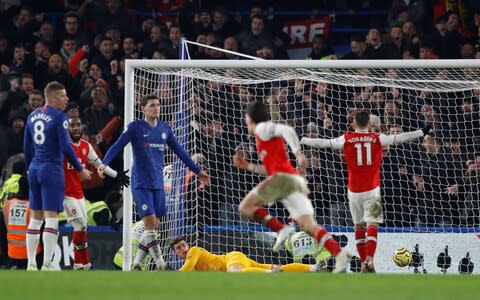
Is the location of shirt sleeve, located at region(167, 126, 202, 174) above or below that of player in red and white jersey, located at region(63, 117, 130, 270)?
above

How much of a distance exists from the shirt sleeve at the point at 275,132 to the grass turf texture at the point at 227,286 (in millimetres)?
1218

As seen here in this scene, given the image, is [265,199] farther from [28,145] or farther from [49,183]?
[28,145]

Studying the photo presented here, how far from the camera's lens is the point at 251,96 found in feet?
54.2

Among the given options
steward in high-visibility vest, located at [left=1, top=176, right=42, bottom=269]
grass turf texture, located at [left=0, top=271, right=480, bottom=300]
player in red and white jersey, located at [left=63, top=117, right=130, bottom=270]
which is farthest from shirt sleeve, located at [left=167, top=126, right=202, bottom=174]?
steward in high-visibility vest, located at [left=1, top=176, right=42, bottom=269]

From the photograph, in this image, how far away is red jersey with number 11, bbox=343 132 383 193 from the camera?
13.9 m

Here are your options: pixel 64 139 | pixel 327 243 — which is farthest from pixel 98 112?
pixel 327 243

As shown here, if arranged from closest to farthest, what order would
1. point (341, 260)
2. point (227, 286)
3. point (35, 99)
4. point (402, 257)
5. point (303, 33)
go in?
point (227, 286) < point (341, 260) < point (402, 257) < point (35, 99) < point (303, 33)

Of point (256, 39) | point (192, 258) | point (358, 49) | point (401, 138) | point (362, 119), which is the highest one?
point (256, 39)

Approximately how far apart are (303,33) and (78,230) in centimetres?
770

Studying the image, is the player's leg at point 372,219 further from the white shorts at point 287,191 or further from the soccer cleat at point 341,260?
the white shorts at point 287,191

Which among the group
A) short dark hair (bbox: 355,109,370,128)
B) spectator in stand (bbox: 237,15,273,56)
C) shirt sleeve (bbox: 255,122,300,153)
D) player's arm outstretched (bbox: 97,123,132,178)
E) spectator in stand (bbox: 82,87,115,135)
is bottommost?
shirt sleeve (bbox: 255,122,300,153)

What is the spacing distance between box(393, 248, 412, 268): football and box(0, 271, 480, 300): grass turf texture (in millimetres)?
3935

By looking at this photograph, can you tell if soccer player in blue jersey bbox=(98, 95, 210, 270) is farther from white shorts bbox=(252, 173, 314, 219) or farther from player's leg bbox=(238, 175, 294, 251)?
white shorts bbox=(252, 173, 314, 219)

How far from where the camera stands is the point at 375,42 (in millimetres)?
18078
